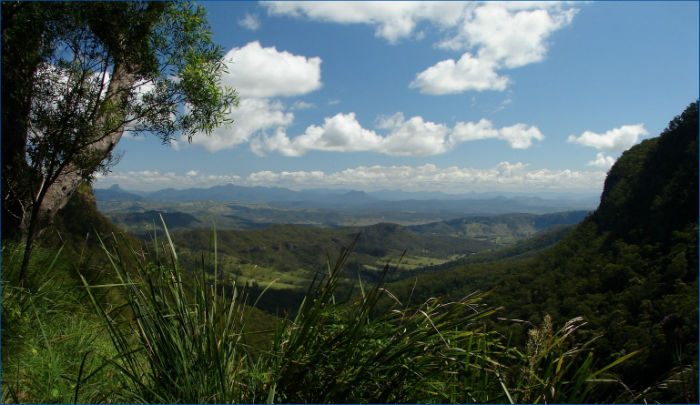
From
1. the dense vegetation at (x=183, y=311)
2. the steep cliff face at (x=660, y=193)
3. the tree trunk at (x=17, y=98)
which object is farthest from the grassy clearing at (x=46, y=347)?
the steep cliff face at (x=660, y=193)

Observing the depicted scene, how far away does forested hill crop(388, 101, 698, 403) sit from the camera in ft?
119

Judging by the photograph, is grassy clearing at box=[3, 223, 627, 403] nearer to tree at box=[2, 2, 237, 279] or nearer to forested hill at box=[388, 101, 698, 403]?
tree at box=[2, 2, 237, 279]

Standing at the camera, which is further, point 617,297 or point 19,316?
point 617,297

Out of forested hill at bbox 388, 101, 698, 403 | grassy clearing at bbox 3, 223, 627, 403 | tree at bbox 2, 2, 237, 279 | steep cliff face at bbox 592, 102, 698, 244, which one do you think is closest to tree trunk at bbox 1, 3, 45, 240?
tree at bbox 2, 2, 237, 279

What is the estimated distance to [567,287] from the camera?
51.6 meters

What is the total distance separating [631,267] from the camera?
174 ft

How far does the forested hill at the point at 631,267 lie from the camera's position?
36.2 meters

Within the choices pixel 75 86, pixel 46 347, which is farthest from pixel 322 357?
pixel 75 86

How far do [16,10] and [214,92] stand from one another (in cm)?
241

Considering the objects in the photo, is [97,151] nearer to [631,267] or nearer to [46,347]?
[46,347]

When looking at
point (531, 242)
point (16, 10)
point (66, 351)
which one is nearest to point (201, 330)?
point (66, 351)

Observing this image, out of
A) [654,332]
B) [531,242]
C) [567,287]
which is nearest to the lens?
[654,332]

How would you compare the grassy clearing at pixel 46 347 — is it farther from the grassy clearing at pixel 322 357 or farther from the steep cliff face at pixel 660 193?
the steep cliff face at pixel 660 193

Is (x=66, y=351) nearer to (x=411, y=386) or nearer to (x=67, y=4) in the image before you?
(x=411, y=386)
